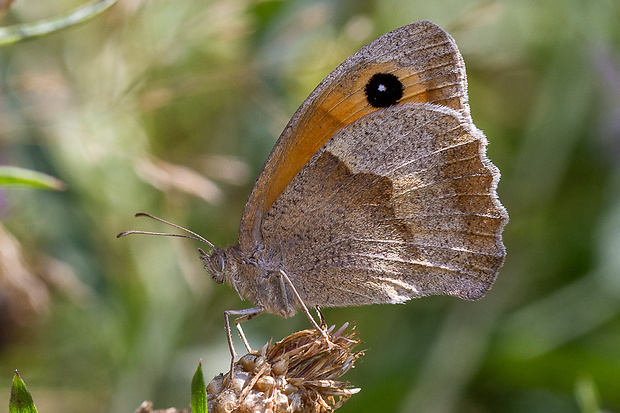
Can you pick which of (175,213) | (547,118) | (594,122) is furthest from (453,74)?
(594,122)

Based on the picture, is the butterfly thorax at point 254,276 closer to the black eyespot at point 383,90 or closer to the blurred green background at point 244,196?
the blurred green background at point 244,196

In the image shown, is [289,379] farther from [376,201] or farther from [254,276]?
[376,201]

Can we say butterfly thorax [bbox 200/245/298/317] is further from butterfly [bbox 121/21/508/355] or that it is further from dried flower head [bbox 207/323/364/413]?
dried flower head [bbox 207/323/364/413]

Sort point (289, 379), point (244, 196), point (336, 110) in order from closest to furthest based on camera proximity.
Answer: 1. point (289, 379)
2. point (336, 110)
3. point (244, 196)

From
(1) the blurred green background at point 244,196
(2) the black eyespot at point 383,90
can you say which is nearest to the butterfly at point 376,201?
(2) the black eyespot at point 383,90

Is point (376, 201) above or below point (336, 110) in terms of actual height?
below

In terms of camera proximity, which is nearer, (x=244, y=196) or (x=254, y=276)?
(x=254, y=276)

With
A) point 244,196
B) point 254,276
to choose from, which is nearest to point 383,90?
point 254,276
